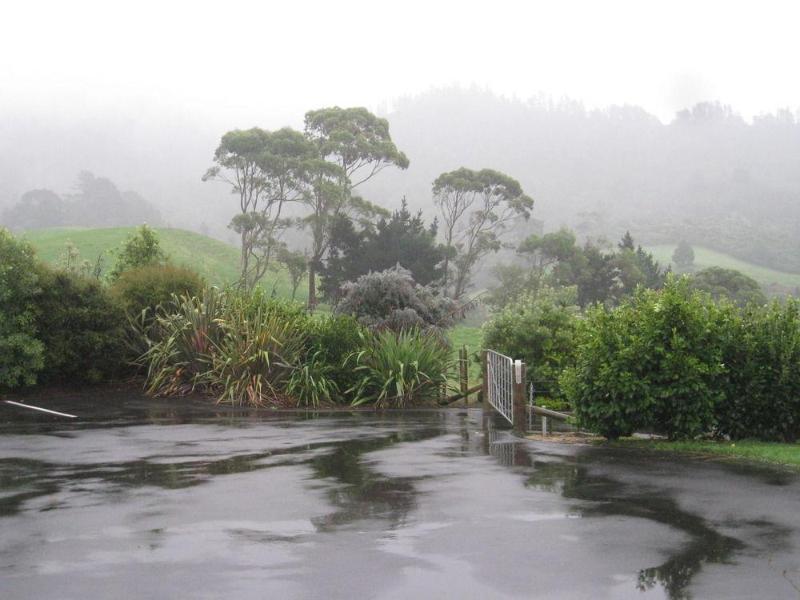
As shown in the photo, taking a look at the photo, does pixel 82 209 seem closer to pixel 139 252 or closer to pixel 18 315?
pixel 139 252

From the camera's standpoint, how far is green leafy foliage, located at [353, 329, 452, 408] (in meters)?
19.9

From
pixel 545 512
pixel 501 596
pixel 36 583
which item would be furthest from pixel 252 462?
pixel 501 596

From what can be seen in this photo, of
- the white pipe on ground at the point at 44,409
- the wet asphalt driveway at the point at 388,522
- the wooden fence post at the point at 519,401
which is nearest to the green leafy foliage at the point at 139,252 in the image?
the white pipe on ground at the point at 44,409

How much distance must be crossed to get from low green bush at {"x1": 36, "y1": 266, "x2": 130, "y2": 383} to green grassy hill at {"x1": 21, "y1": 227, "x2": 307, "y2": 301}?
45.7 meters

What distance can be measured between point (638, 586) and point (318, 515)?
3.01 meters

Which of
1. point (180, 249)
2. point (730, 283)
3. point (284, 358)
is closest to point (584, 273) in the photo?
point (730, 283)

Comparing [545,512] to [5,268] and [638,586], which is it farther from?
[5,268]

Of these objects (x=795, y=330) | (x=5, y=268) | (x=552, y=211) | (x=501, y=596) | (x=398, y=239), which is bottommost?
(x=501, y=596)

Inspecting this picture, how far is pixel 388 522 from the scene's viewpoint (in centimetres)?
778

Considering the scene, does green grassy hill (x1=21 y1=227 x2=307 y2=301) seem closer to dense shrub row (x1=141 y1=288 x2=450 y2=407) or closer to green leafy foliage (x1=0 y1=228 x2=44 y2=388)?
green leafy foliage (x1=0 y1=228 x2=44 y2=388)

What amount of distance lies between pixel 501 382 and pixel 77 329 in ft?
34.8

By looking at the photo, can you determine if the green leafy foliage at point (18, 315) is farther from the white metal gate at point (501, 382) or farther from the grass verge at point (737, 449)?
the grass verge at point (737, 449)

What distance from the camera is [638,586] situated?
604 centimetres

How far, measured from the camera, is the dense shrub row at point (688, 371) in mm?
12070
